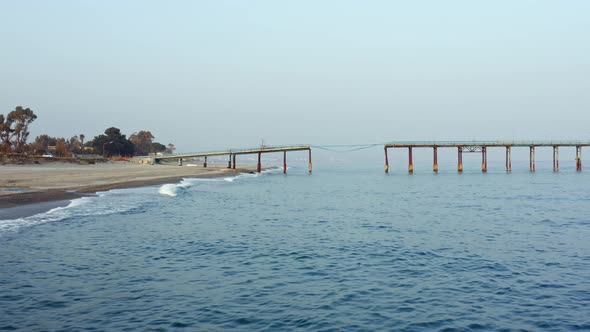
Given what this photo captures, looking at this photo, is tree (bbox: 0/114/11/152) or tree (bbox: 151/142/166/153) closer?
tree (bbox: 0/114/11/152)

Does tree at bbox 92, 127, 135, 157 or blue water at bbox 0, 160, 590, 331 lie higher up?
tree at bbox 92, 127, 135, 157

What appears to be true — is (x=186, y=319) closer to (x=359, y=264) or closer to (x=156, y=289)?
(x=156, y=289)

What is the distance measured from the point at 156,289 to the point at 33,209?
16696 mm

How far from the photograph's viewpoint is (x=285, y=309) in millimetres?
10031

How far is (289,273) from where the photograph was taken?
1323cm

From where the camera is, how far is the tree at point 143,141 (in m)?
166

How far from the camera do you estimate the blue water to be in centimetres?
945

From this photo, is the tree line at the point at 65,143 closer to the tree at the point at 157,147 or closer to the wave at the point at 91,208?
the tree at the point at 157,147

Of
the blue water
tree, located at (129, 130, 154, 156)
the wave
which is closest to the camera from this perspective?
the blue water

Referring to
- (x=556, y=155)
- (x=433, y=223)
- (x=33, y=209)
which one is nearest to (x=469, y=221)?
(x=433, y=223)

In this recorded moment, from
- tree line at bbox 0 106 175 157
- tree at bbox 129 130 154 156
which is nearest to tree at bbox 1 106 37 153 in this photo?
tree line at bbox 0 106 175 157

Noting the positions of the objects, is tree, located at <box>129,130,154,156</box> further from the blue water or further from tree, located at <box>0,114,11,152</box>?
the blue water

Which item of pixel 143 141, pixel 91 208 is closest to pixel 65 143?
pixel 143 141

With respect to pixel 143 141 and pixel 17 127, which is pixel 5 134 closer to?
pixel 17 127
